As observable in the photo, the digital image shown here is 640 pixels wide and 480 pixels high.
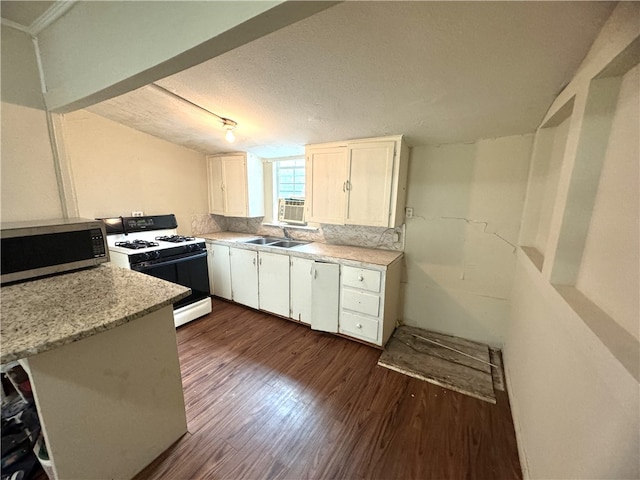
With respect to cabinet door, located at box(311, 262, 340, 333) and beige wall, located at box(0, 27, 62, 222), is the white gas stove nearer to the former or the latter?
beige wall, located at box(0, 27, 62, 222)

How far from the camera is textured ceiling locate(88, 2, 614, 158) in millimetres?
984

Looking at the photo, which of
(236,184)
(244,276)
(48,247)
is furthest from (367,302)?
(236,184)

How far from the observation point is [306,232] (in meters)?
3.23

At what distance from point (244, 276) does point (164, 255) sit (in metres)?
0.91

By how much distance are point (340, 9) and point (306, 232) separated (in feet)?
7.88

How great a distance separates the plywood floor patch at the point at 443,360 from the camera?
1.93m

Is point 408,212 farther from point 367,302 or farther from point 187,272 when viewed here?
point 187,272

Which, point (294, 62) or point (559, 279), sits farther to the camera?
point (294, 62)

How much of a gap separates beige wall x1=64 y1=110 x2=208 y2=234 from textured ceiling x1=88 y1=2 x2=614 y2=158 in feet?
1.01

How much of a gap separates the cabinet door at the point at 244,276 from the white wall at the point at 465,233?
1.82 metres

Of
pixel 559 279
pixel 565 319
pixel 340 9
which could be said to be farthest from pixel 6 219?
pixel 559 279

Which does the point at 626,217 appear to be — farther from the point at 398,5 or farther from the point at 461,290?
the point at 461,290

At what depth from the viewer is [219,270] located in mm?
3289

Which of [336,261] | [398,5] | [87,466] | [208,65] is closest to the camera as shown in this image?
Result: [398,5]
